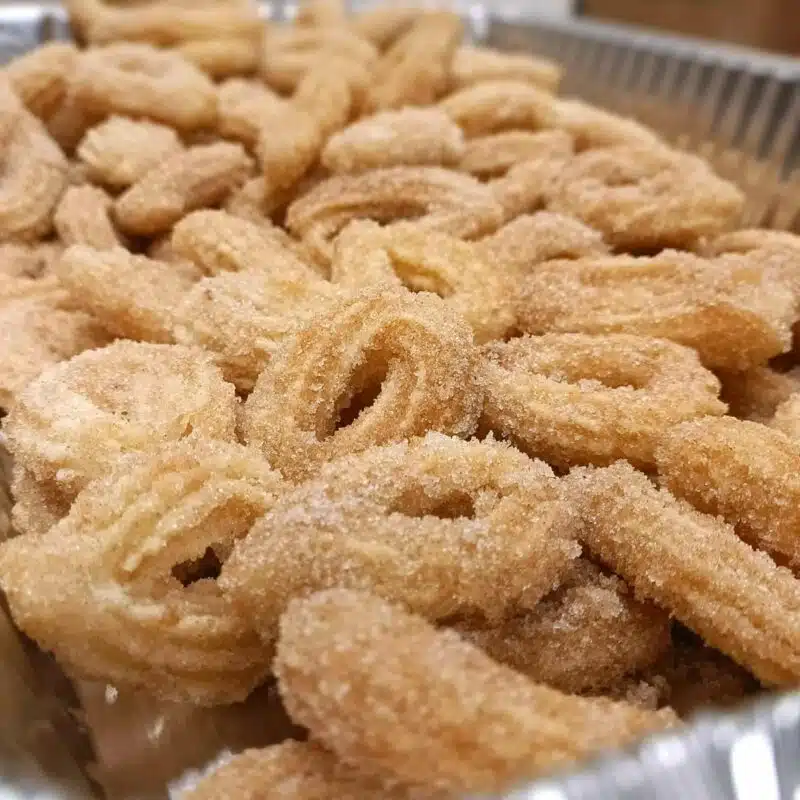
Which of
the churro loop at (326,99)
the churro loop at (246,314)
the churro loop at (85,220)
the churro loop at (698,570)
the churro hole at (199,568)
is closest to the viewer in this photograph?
the churro loop at (698,570)

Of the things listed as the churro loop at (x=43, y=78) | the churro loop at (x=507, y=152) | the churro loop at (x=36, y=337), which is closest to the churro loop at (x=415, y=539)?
the churro loop at (x=36, y=337)

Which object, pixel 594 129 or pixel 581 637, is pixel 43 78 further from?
pixel 581 637

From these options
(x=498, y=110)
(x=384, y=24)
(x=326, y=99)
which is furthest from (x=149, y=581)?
(x=384, y=24)

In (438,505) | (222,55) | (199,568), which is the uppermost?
(222,55)

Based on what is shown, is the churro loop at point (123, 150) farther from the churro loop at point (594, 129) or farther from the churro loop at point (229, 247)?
the churro loop at point (594, 129)

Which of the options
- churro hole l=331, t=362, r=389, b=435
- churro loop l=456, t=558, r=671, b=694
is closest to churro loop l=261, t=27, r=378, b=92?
churro hole l=331, t=362, r=389, b=435

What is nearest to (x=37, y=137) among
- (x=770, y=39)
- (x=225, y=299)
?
(x=225, y=299)

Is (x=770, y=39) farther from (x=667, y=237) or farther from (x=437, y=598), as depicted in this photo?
(x=437, y=598)

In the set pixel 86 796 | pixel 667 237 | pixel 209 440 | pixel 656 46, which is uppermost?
pixel 656 46
